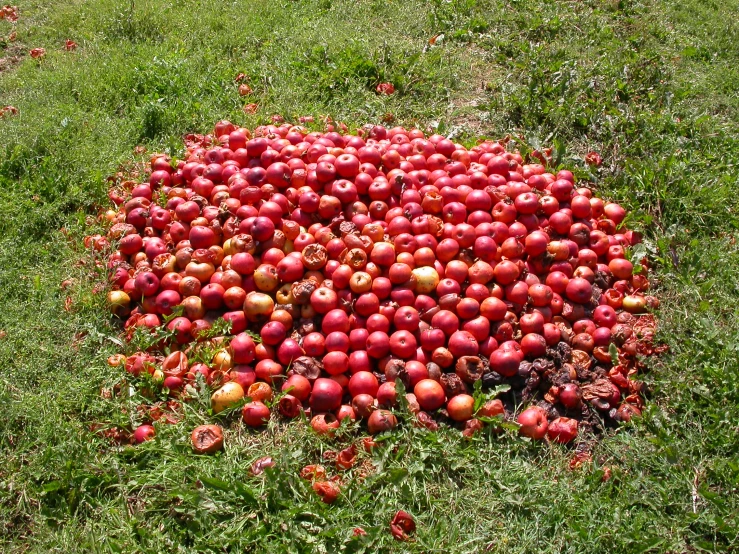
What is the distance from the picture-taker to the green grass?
3322 millimetres

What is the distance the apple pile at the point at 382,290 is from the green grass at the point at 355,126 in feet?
0.79

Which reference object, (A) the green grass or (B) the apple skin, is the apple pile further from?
(A) the green grass

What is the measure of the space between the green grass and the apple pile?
242mm

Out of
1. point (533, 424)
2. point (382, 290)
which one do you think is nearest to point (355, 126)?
point (382, 290)

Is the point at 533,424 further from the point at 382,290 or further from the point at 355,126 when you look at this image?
the point at 355,126

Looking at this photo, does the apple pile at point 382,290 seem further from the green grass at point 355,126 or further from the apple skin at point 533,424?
the green grass at point 355,126

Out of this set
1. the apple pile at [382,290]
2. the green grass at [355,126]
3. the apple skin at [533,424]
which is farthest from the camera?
the apple pile at [382,290]

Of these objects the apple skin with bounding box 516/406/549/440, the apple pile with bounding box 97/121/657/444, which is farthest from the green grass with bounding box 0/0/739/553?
the apple pile with bounding box 97/121/657/444

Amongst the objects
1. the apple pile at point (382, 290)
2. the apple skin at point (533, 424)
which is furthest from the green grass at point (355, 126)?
the apple pile at point (382, 290)

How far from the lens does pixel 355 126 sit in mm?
6309

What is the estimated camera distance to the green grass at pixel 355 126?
3322 mm

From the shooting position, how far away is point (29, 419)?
3812mm

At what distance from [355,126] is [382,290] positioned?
Result: 2.71m

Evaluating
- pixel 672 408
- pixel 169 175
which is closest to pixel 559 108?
pixel 672 408
